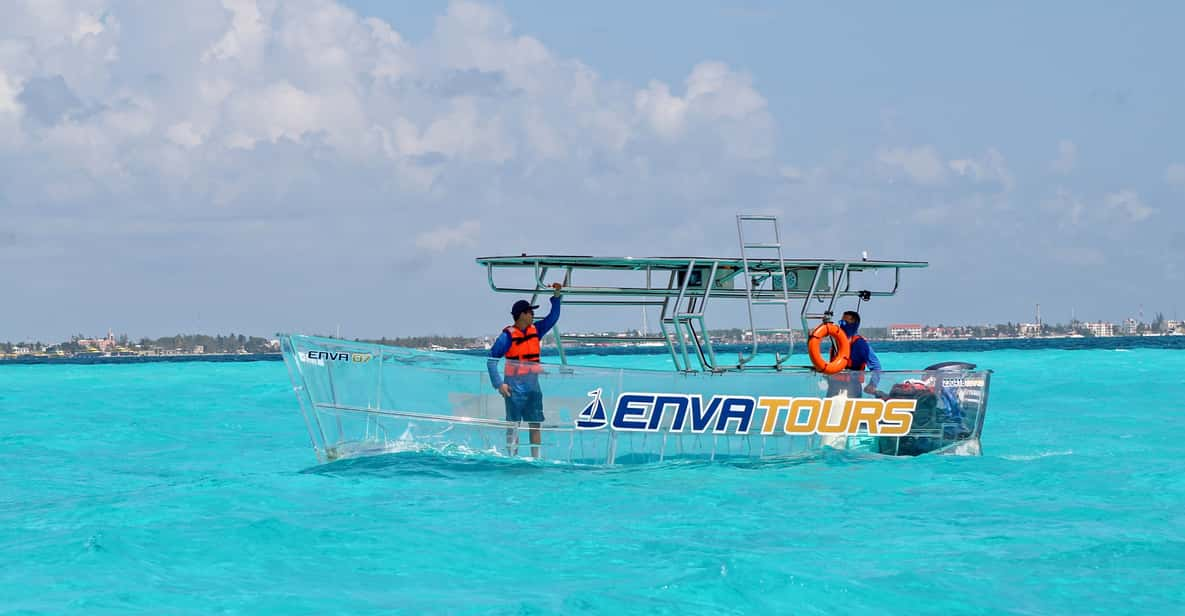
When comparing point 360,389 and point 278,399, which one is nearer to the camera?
point 360,389

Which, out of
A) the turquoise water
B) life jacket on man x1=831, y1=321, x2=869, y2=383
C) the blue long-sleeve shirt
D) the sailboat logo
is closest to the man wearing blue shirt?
life jacket on man x1=831, y1=321, x2=869, y2=383

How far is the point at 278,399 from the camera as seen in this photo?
3462cm

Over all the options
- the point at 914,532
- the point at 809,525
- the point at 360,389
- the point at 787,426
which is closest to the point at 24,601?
the point at 360,389

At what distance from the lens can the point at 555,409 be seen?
41.0ft

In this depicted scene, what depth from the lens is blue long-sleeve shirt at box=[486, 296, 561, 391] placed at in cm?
1239

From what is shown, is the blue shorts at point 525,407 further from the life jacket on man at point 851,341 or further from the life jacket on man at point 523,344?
the life jacket on man at point 851,341

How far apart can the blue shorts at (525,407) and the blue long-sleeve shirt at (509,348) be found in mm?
94

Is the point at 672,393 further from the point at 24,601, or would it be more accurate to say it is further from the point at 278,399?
the point at 278,399

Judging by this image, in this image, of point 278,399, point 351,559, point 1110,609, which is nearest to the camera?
point 1110,609

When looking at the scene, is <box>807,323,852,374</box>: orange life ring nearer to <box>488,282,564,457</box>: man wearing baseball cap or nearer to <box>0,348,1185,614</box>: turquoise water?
<box>0,348,1185,614</box>: turquoise water

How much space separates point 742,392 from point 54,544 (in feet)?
22.9

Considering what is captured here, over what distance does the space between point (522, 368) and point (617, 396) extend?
3.51 ft

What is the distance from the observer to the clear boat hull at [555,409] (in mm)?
12430

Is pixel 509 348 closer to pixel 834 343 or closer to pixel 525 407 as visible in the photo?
pixel 525 407
